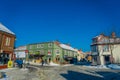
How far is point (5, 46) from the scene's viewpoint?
2600 centimetres

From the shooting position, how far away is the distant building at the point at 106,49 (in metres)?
43.6

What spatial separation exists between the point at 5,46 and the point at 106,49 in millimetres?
33005

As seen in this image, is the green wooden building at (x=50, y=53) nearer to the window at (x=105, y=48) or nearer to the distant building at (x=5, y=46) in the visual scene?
the window at (x=105, y=48)

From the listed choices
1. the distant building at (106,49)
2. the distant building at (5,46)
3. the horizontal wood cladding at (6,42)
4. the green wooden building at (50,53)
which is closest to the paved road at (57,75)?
the distant building at (5,46)

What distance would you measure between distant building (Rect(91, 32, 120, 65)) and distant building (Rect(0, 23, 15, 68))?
29263mm

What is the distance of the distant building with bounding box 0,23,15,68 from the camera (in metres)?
24.8

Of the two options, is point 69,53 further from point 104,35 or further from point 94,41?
point 104,35

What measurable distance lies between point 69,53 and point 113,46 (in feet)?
75.4

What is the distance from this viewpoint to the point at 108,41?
45438mm

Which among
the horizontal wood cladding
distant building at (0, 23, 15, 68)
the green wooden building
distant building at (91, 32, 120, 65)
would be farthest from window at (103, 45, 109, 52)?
the horizontal wood cladding

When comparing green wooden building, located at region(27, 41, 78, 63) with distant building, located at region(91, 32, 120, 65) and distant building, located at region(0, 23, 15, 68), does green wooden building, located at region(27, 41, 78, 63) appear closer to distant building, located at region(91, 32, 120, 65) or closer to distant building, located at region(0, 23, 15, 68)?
distant building, located at region(91, 32, 120, 65)

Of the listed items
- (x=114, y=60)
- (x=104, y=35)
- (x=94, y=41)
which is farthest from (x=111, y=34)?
(x=114, y=60)

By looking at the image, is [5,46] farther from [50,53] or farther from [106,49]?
[106,49]

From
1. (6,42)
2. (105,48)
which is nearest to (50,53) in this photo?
(105,48)
